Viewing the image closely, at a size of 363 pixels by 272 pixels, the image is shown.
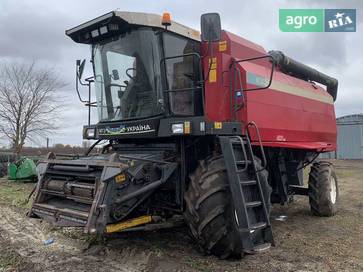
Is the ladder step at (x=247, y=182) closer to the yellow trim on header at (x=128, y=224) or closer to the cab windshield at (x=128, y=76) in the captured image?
the yellow trim on header at (x=128, y=224)

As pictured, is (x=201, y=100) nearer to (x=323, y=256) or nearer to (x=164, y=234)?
(x=164, y=234)

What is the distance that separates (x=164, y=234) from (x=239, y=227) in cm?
194

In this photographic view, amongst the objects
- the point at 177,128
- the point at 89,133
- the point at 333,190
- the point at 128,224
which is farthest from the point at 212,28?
the point at 333,190

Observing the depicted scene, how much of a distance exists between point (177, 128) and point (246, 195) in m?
1.25

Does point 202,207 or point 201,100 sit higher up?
point 201,100

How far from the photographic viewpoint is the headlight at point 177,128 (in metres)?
5.78

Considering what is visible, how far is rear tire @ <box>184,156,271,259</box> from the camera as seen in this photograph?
521cm

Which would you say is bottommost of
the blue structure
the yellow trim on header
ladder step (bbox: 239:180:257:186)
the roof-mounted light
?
the blue structure

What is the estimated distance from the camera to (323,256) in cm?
565

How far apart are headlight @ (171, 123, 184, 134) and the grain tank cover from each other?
1.36 metres

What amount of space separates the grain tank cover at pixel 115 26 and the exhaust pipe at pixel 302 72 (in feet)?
8.08

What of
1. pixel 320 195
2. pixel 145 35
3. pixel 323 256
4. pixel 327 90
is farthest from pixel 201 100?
pixel 327 90

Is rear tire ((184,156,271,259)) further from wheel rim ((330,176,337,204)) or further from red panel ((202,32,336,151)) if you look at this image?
wheel rim ((330,176,337,204))

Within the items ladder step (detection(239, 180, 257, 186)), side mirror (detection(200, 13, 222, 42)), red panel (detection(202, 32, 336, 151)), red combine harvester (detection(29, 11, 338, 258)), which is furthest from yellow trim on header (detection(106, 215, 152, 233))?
side mirror (detection(200, 13, 222, 42))
